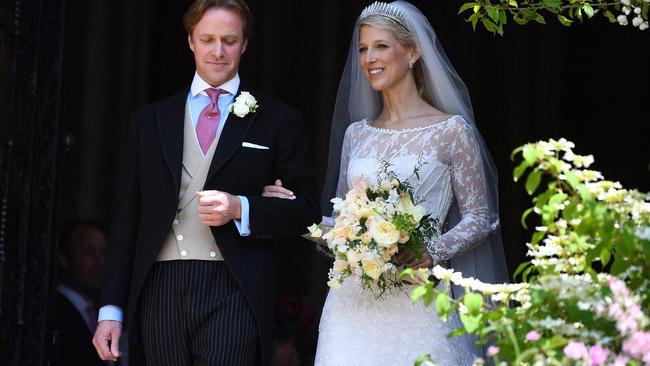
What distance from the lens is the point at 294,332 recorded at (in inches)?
286

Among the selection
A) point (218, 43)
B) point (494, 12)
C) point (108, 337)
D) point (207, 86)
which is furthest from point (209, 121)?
point (494, 12)

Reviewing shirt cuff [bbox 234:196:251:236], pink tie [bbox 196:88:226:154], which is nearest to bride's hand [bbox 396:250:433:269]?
shirt cuff [bbox 234:196:251:236]

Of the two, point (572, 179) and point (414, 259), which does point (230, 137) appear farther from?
point (572, 179)

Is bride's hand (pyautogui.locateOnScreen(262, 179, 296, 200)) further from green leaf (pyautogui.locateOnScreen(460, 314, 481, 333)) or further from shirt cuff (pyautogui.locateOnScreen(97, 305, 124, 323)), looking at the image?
green leaf (pyautogui.locateOnScreen(460, 314, 481, 333))

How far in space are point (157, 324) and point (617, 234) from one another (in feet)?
6.68

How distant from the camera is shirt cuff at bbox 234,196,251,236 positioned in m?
4.23

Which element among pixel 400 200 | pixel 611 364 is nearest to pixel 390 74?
pixel 400 200

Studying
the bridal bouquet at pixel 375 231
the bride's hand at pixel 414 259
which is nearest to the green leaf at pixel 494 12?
the bridal bouquet at pixel 375 231

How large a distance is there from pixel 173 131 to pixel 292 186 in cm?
49

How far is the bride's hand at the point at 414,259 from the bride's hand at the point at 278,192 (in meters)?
0.46

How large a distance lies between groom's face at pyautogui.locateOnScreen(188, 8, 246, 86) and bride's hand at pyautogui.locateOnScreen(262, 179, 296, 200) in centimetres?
47

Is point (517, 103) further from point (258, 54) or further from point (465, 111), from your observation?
point (465, 111)

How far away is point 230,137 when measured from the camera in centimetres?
439

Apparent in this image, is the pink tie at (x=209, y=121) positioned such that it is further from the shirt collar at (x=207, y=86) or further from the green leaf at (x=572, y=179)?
the green leaf at (x=572, y=179)
